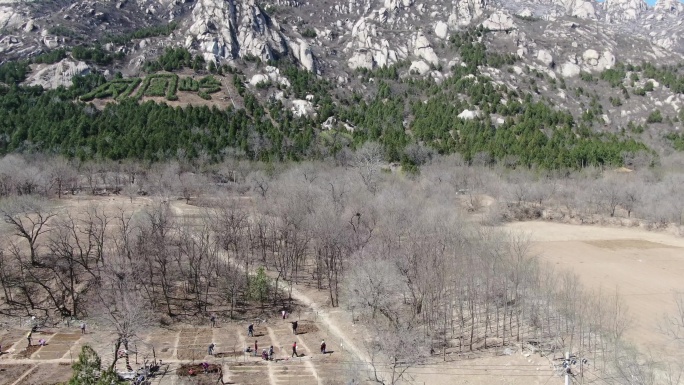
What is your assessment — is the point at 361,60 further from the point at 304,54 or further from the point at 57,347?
the point at 57,347

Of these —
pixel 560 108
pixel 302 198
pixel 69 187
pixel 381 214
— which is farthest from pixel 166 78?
pixel 560 108

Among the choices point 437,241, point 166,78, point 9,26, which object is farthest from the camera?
point 9,26

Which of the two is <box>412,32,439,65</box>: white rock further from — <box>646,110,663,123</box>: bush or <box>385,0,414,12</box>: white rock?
<box>646,110,663,123</box>: bush

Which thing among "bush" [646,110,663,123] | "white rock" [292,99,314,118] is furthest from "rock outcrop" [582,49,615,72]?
"white rock" [292,99,314,118]

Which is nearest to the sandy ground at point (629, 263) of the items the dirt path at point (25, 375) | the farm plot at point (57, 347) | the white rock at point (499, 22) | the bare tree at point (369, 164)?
the bare tree at point (369, 164)

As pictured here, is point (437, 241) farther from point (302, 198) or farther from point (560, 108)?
point (560, 108)
